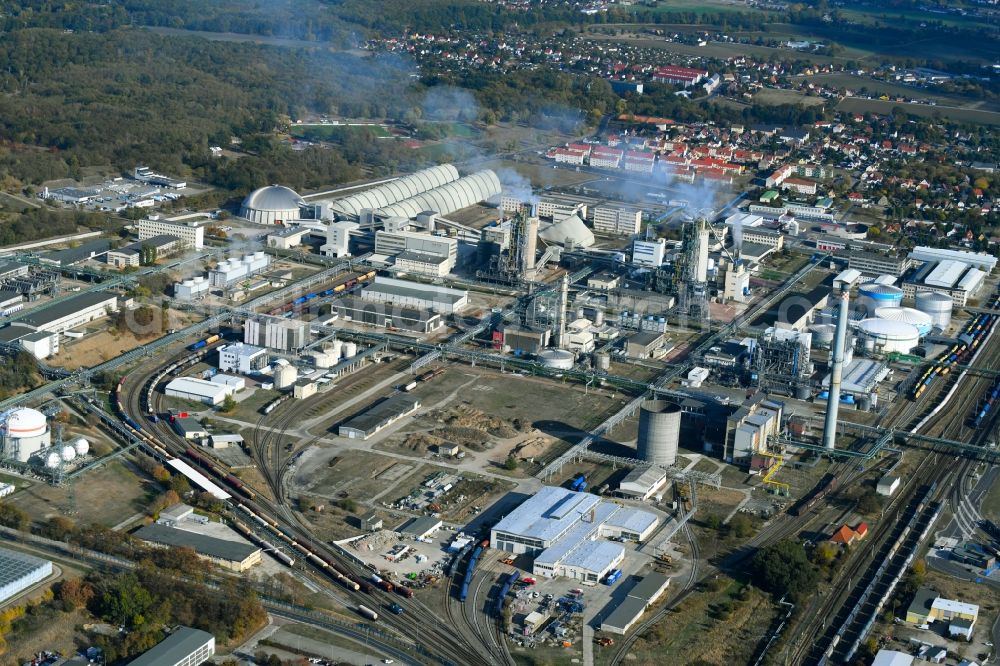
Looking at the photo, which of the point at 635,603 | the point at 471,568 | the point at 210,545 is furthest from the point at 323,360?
the point at 635,603

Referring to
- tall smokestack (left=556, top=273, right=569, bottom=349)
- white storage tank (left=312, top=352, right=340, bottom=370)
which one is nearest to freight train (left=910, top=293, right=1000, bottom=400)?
tall smokestack (left=556, top=273, right=569, bottom=349)

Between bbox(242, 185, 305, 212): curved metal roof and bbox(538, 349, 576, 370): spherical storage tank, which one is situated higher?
bbox(242, 185, 305, 212): curved metal roof

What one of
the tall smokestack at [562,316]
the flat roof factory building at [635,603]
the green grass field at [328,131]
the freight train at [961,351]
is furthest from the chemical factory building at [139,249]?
the flat roof factory building at [635,603]

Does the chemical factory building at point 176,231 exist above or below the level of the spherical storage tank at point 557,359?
above

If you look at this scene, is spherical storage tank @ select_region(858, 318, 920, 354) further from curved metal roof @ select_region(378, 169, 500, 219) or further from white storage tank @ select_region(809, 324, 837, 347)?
curved metal roof @ select_region(378, 169, 500, 219)

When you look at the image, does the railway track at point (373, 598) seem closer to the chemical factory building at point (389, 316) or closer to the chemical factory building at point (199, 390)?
the chemical factory building at point (199, 390)

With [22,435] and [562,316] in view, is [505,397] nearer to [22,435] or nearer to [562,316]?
[562,316]

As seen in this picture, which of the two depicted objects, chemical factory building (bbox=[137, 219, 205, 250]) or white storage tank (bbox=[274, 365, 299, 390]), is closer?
white storage tank (bbox=[274, 365, 299, 390])
